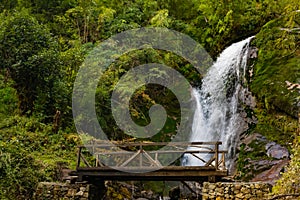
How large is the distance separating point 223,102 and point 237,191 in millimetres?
6855

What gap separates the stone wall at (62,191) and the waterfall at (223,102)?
495cm

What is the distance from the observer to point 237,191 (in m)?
8.97

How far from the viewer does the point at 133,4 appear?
20.8 m

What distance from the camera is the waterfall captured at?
14.0 metres

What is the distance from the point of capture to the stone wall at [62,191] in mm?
10508

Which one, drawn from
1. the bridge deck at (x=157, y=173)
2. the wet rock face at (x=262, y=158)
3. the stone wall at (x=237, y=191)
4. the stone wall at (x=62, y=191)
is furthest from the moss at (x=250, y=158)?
the stone wall at (x=62, y=191)

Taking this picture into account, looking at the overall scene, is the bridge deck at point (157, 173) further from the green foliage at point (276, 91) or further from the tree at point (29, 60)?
the tree at point (29, 60)

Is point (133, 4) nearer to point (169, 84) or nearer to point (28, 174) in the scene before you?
point (169, 84)

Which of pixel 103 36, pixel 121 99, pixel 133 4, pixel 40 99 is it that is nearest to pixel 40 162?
pixel 40 99

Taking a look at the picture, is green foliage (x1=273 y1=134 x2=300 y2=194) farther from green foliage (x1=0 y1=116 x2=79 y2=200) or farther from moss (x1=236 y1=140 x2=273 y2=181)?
green foliage (x1=0 y1=116 x2=79 y2=200)

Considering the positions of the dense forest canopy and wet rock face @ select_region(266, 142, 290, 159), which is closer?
wet rock face @ select_region(266, 142, 290, 159)

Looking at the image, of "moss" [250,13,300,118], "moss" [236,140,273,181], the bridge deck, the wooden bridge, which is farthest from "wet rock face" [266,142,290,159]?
the bridge deck

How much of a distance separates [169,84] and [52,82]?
5456mm

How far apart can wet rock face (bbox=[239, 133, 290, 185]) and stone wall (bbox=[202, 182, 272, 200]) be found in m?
2.01
